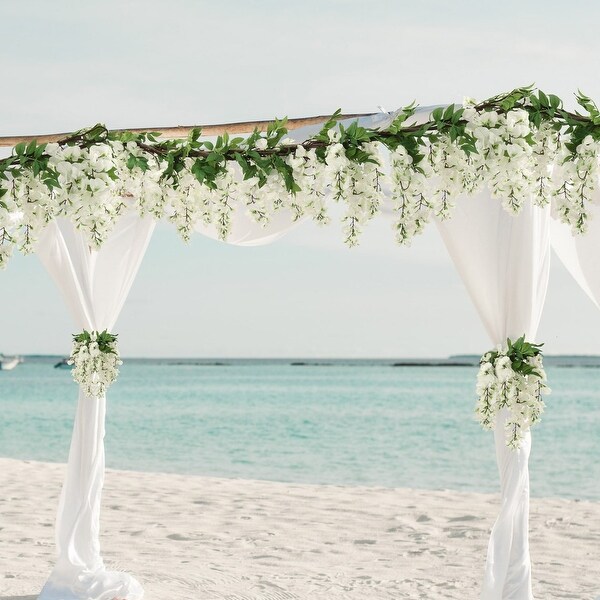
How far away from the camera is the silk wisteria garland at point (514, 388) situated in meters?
3.87

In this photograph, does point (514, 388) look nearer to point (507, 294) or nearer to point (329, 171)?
point (507, 294)

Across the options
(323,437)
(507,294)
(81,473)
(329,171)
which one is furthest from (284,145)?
(323,437)

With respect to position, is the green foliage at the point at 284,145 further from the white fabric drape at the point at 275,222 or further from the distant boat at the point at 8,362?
the distant boat at the point at 8,362

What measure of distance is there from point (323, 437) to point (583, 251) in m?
17.6

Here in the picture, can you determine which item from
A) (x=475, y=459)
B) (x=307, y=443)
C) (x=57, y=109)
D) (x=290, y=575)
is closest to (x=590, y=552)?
(x=290, y=575)

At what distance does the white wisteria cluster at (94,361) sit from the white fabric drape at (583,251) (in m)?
2.28

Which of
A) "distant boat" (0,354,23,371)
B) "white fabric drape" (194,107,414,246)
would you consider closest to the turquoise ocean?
"white fabric drape" (194,107,414,246)

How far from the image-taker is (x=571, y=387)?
1526 inches

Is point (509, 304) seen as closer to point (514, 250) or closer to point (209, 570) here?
point (514, 250)

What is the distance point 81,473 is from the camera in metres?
4.86

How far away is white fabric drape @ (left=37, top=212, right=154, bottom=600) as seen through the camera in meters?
4.79

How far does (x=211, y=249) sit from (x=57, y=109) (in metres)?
33.0

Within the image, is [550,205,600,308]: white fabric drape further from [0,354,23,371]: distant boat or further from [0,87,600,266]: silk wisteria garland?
[0,354,23,371]: distant boat

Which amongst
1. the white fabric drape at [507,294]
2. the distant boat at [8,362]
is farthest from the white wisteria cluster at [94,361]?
the distant boat at [8,362]
